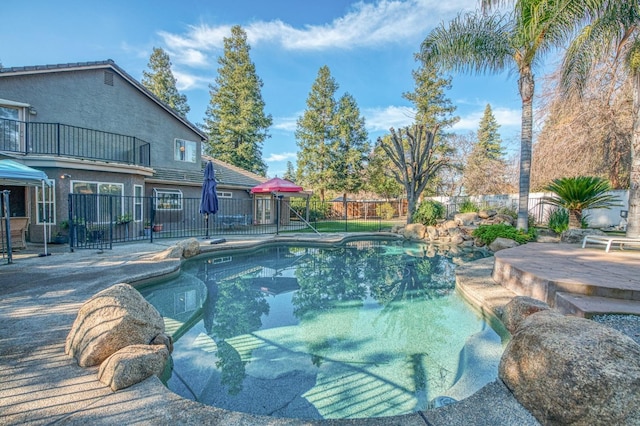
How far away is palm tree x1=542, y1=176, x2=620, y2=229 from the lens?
9.29 m

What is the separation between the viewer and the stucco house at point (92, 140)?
1011 centimetres

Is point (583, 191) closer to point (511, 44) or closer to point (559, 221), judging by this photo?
point (559, 221)

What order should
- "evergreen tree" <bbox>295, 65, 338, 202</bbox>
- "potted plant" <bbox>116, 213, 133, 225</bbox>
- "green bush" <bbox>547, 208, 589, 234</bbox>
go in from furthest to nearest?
"evergreen tree" <bbox>295, 65, 338, 202</bbox>
"green bush" <bbox>547, 208, 589, 234</bbox>
"potted plant" <bbox>116, 213, 133, 225</bbox>

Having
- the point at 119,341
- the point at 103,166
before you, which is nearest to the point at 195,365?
the point at 119,341

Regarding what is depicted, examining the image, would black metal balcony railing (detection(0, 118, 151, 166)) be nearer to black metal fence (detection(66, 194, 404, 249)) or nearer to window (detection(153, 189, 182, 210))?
window (detection(153, 189, 182, 210))

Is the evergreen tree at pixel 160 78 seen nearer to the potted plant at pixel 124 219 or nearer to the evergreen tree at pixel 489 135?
the potted plant at pixel 124 219

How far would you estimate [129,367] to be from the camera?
99.0 inches

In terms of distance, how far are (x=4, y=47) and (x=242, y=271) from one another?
1569 cm

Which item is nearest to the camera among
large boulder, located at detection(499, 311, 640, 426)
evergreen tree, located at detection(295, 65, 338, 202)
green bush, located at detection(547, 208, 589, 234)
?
large boulder, located at detection(499, 311, 640, 426)

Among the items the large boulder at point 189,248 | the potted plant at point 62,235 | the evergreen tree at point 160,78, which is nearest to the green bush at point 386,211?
the large boulder at point 189,248

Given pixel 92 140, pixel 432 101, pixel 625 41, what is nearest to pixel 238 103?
pixel 92 140

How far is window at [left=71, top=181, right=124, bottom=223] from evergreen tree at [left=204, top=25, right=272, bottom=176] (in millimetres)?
13452

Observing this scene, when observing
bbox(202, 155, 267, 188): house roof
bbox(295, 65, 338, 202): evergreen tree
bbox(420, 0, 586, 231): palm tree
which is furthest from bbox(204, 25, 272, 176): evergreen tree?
bbox(420, 0, 586, 231): palm tree

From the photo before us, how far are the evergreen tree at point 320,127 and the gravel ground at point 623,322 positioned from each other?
71.7 feet
